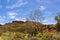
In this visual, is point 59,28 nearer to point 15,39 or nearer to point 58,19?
point 58,19

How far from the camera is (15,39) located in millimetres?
28734

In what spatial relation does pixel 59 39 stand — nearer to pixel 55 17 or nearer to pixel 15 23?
pixel 55 17

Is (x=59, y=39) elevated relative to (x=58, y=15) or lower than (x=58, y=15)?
lower

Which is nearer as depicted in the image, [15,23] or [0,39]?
[0,39]

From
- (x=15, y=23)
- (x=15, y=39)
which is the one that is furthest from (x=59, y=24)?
(x=15, y=23)

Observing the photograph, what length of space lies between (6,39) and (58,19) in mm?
20209

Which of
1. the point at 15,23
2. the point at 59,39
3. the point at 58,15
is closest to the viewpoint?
the point at 59,39

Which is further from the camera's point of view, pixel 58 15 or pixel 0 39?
pixel 58 15

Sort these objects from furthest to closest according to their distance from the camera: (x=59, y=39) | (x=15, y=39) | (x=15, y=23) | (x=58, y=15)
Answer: (x=15, y=23) < (x=58, y=15) < (x=15, y=39) < (x=59, y=39)

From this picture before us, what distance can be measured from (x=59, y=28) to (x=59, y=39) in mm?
→ 21122

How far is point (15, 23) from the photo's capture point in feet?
340

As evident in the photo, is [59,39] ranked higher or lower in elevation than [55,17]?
lower

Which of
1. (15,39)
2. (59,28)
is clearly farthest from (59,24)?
(15,39)

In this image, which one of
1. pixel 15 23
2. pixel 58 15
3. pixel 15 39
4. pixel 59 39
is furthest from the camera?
pixel 15 23
